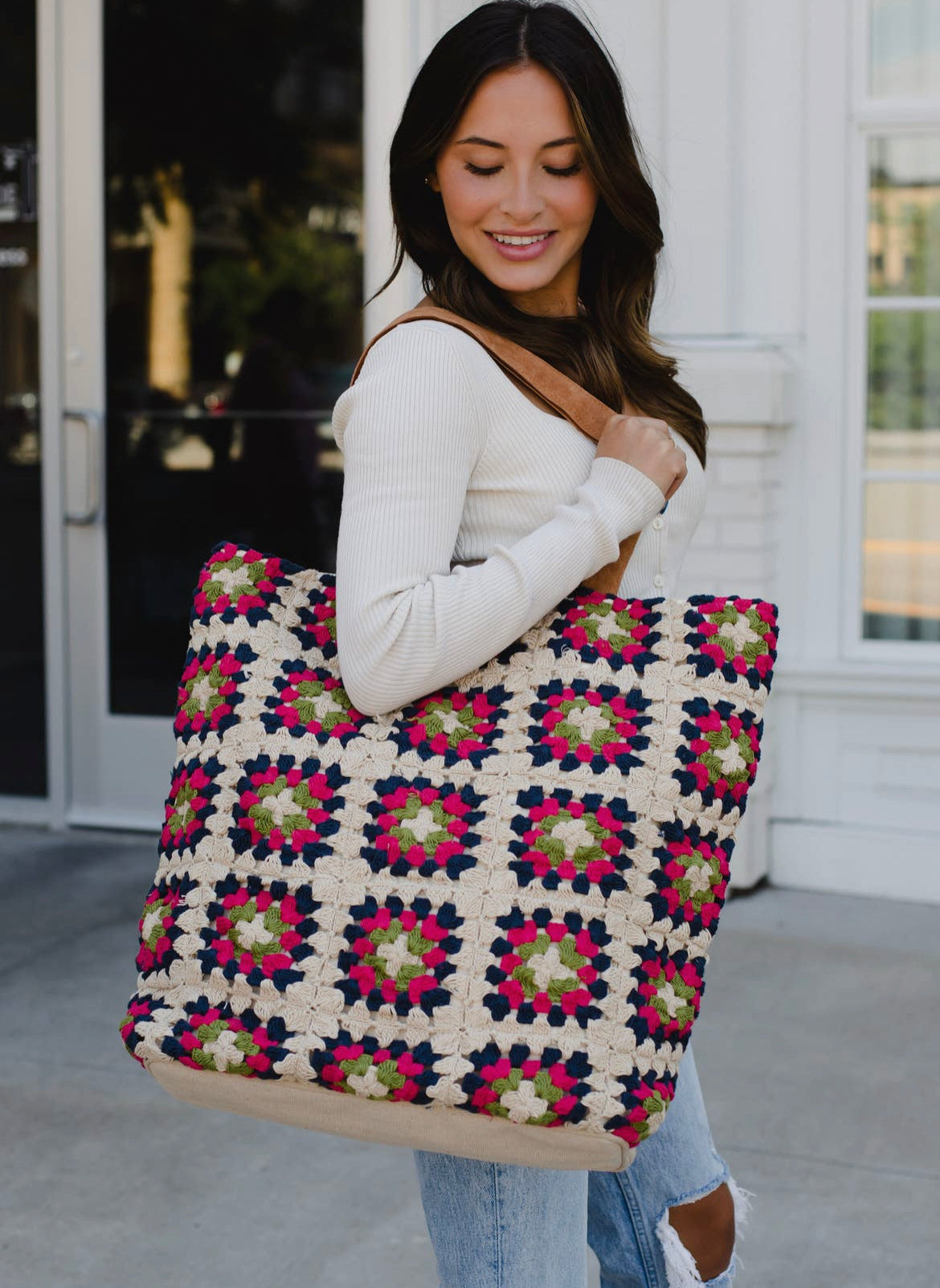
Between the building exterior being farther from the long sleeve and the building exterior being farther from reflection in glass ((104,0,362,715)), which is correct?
the long sleeve

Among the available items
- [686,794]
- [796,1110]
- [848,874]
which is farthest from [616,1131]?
[848,874]

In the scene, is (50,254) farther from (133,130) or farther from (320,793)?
(320,793)

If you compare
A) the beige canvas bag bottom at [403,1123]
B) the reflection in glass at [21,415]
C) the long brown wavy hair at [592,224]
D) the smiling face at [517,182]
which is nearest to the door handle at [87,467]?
the reflection in glass at [21,415]

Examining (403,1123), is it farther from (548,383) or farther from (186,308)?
(186,308)

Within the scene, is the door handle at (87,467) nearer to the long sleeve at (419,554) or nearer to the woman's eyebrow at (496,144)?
the woman's eyebrow at (496,144)

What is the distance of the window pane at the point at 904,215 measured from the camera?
176 inches

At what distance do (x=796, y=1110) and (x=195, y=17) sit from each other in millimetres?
3644

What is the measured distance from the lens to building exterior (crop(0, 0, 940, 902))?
439cm

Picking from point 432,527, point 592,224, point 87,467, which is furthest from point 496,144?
point 87,467

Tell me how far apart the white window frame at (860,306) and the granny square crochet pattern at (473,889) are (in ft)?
10.4

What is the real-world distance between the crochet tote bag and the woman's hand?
0.45 ft

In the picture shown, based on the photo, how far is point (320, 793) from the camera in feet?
4.63

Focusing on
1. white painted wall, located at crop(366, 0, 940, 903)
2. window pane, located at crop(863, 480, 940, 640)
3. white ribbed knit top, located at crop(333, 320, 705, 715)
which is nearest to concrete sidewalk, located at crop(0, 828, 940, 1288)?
white painted wall, located at crop(366, 0, 940, 903)

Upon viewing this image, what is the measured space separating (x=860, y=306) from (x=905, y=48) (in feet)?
2.30
